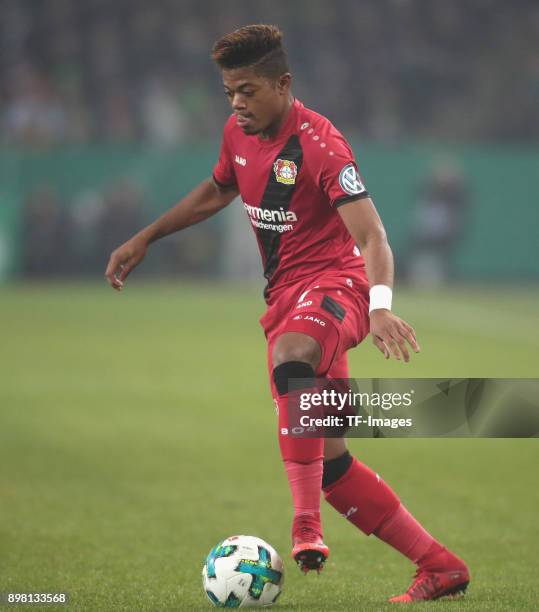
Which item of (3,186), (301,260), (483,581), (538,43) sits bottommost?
(483,581)

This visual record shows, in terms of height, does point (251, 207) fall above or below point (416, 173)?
below

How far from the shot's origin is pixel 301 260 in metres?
4.77

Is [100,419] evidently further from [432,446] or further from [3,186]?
[3,186]

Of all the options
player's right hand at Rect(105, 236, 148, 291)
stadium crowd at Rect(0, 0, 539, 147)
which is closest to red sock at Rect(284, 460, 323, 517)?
player's right hand at Rect(105, 236, 148, 291)

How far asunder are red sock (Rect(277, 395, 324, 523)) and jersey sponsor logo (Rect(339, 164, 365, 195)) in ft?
2.59

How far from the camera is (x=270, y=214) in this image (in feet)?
15.7

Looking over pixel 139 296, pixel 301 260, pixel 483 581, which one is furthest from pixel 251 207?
pixel 139 296

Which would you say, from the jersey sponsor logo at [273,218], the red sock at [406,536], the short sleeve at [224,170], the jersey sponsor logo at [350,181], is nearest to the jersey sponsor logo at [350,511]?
the red sock at [406,536]

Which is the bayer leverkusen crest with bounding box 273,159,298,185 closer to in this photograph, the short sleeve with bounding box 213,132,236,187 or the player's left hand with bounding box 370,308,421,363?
the short sleeve with bounding box 213,132,236,187

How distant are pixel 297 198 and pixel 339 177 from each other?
283 mm

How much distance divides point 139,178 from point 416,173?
528 centimetres

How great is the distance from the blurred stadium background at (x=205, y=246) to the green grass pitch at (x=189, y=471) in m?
0.04

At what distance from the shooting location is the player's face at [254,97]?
455 cm

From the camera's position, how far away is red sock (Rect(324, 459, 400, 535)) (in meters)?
4.68
